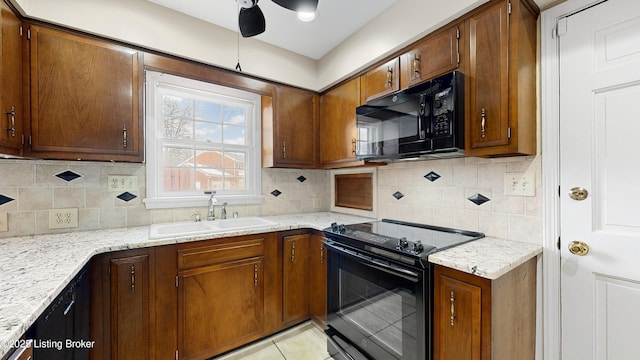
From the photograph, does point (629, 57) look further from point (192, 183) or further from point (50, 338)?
point (192, 183)

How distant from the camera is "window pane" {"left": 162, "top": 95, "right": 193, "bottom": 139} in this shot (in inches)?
87.5

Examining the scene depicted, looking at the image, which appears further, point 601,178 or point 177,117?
point 177,117

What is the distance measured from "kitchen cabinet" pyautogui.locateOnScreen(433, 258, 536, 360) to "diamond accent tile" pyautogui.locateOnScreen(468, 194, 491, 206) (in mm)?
436

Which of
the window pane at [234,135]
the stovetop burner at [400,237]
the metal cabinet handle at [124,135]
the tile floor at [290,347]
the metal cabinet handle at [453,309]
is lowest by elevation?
the tile floor at [290,347]

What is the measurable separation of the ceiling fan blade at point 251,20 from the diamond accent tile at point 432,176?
5.04 ft

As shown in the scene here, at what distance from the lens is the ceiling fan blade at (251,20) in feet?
4.75

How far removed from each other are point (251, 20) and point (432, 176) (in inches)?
63.6

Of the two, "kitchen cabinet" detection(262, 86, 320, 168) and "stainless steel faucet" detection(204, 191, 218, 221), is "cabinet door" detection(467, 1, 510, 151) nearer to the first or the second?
"kitchen cabinet" detection(262, 86, 320, 168)

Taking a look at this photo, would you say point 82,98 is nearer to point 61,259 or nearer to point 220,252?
point 61,259

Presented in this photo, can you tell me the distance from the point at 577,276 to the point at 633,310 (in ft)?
0.68

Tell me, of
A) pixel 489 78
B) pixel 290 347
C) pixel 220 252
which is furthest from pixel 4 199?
pixel 489 78

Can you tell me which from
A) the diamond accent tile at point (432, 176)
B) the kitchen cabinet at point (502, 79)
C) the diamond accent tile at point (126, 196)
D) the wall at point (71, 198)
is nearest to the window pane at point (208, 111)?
the wall at point (71, 198)

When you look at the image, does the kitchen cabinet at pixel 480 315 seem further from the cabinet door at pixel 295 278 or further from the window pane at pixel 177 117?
the window pane at pixel 177 117

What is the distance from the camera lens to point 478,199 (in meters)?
1.72
